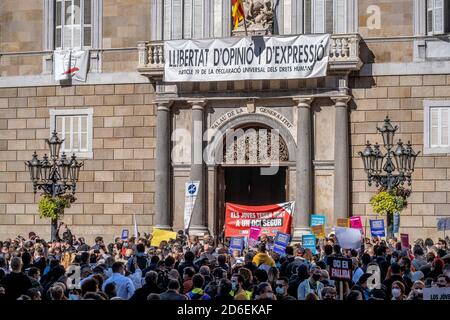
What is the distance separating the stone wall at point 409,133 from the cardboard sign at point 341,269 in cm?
1765

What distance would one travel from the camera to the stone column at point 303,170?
33.6m

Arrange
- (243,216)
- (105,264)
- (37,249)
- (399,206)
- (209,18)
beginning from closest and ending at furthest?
(105,264)
(37,249)
(399,206)
(243,216)
(209,18)

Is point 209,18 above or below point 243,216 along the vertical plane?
above

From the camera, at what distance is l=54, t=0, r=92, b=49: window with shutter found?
120 ft

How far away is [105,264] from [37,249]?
13.5 ft

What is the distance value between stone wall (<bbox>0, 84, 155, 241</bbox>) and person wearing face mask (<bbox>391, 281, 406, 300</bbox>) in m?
19.8

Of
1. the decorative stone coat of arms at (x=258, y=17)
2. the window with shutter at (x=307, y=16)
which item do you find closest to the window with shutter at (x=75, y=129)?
the decorative stone coat of arms at (x=258, y=17)

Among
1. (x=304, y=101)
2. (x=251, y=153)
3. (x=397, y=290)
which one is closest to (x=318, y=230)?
(x=304, y=101)

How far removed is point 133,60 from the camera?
35.9 m

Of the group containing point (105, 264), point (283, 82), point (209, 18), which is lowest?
point (105, 264)

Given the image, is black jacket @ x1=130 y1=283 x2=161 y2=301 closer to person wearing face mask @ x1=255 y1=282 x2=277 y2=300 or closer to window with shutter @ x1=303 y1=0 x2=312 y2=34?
person wearing face mask @ x1=255 y1=282 x2=277 y2=300

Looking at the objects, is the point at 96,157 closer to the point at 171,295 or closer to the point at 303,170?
the point at 303,170

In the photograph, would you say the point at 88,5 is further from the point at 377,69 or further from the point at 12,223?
the point at 377,69

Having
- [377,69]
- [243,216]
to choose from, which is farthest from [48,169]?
[377,69]
